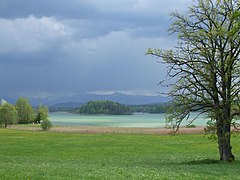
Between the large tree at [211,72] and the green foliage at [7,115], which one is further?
the green foliage at [7,115]

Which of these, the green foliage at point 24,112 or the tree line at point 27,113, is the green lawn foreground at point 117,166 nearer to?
the tree line at point 27,113

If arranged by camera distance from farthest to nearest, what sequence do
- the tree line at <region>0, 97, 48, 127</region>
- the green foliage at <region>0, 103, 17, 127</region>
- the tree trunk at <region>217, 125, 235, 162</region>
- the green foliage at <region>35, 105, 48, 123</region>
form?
1. the tree line at <region>0, 97, 48, 127</region>
2. the green foliage at <region>35, 105, 48, 123</region>
3. the green foliage at <region>0, 103, 17, 127</region>
4. the tree trunk at <region>217, 125, 235, 162</region>

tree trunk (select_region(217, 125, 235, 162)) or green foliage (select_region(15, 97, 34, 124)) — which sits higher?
green foliage (select_region(15, 97, 34, 124))

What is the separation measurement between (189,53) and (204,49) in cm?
126

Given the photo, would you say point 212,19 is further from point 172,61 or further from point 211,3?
point 172,61

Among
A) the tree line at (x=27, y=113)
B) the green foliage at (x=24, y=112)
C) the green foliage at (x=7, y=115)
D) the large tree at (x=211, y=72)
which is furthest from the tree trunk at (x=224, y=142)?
the green foliage at (x=24, y=112)

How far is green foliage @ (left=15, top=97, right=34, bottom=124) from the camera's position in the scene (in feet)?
546

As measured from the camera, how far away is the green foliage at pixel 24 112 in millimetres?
166375

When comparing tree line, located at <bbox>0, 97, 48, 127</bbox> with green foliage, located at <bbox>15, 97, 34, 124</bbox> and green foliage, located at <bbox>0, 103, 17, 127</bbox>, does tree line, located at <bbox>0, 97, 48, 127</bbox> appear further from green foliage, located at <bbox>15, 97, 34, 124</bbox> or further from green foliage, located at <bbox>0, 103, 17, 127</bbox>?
green foliage, located at <bbox>0, 103, 17, 127</bbox>

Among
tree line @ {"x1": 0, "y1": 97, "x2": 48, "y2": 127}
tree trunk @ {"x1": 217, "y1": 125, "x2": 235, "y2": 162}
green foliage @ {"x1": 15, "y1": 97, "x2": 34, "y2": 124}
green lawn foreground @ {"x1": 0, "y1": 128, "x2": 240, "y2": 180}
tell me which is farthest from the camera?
green foliage @ {"x1": 15, "y1": 97, "x2": 34, "y2": 124}

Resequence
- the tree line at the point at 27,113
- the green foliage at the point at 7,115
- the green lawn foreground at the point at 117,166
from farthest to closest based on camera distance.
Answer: the tree line at the point at 27,113
the green foliage at the point at 7,115
the green lawn foreground at the point at 117,166

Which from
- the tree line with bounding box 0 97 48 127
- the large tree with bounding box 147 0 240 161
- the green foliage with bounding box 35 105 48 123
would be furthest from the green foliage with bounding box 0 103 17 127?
the large tree with bounding box 147 0 240 161

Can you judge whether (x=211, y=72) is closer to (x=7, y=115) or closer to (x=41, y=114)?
(x=7, y=115)

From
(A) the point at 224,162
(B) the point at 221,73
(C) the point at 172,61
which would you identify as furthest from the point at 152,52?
(A) the point at 224,162
